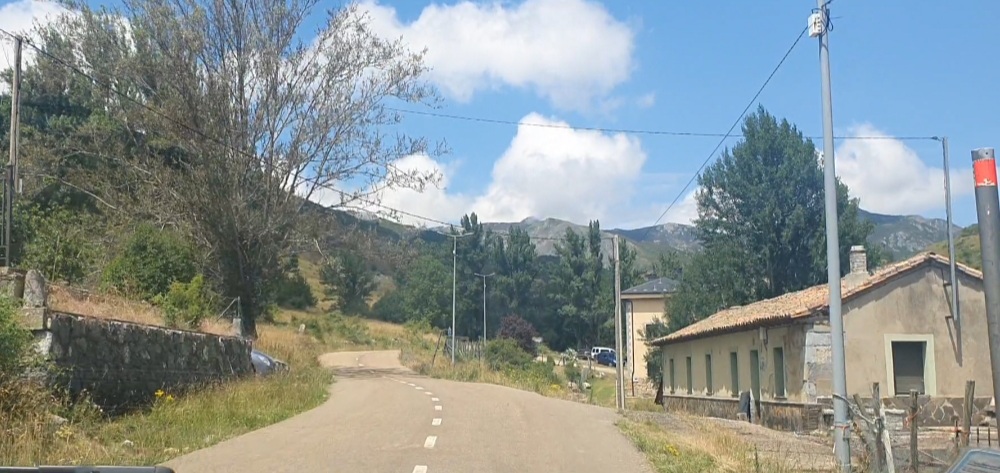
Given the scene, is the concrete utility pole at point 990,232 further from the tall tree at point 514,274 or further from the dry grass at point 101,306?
the tall tree at point 514,274

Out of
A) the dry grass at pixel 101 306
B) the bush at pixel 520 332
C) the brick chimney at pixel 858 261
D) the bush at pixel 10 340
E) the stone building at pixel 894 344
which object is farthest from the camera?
the bush at pixel 520 332

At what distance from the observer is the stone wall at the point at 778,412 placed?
2673cm

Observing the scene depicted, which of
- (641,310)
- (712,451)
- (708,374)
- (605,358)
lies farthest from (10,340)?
(605,358)

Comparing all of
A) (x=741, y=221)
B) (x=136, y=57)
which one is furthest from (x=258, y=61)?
(x=741, y=221)

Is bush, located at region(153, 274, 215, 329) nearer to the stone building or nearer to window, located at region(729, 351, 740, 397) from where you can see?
the stone building

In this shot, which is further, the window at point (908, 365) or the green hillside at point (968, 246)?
the green hillside at point (968, 246)

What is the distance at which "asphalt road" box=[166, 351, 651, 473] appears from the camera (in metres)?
12.6

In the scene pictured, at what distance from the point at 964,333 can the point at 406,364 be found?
29.6 m

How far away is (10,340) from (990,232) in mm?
11814

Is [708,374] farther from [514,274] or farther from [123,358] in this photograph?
[514,274]

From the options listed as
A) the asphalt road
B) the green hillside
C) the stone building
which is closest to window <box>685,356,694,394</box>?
the stone building

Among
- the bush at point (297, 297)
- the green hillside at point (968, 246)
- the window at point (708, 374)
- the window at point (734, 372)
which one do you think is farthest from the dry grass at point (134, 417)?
the bush at point (297, 297)

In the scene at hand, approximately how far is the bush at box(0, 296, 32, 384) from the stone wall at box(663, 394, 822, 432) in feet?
67.6

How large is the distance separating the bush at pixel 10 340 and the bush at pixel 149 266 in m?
12.7
